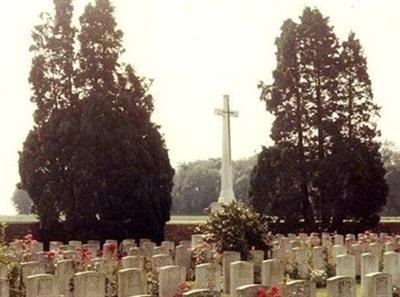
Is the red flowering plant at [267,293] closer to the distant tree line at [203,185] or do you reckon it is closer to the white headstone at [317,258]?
the white headstone at [317,258]

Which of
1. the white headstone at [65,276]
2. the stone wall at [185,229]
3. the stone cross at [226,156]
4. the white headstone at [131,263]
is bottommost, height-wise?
the white headstone at [65,276]

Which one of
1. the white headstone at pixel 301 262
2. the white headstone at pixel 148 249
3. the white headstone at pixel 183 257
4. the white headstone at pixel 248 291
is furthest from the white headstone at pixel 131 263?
the white headstone at pixel 248 291

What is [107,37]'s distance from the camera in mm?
26562

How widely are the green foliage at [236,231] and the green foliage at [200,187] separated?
48.1 meters

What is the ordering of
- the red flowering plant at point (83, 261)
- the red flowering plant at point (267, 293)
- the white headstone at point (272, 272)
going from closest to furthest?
1. the red flowering plant at point (267, 293)
2. the white headstone at point (272, 272)
3. the red flowering plant at point (83, 261)

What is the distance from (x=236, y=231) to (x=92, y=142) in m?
8.80

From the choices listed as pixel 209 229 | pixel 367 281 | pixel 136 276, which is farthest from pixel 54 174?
pixel 367 281

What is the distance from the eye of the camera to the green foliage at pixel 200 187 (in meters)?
69.1

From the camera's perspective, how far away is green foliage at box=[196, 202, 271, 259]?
17562 mm

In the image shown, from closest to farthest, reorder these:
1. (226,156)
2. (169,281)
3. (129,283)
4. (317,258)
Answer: (129,283), (169,281), (317,258), (226,156)

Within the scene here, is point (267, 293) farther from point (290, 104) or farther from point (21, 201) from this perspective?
point (21, 201)

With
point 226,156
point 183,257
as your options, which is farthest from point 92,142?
point 183,257

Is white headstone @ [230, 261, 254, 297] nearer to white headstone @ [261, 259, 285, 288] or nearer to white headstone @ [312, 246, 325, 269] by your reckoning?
white headstone @ [261, 259, 285, 288]

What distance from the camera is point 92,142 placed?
81.3 feet
